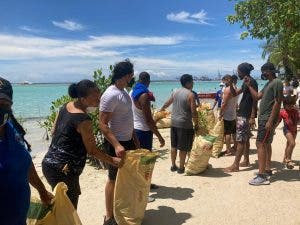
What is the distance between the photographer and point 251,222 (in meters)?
4.65

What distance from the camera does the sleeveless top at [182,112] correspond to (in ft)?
22.0

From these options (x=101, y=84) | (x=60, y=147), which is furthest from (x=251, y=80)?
(x=60, y=147)

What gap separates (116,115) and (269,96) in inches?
104

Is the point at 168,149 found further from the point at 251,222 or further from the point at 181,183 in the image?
the point at 251,222

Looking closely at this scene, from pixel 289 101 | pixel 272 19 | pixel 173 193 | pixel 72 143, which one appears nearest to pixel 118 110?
pixel 72 143

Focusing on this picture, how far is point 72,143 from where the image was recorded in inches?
141

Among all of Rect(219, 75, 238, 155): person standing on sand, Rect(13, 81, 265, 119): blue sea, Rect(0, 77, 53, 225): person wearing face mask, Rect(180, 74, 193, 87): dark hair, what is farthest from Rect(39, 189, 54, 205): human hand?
Rect(13, 81, 265, 119): blue sea

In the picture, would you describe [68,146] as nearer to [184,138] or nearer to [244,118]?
[184,138]

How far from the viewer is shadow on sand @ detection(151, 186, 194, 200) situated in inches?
226

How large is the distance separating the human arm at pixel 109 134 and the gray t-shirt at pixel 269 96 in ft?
8.89

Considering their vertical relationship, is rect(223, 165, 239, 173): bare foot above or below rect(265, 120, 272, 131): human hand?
below

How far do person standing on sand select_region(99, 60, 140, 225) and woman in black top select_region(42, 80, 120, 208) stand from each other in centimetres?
64

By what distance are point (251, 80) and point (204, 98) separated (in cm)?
2511

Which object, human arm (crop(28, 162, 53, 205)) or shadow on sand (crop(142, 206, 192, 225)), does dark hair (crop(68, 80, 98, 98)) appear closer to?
human arm (crop(28, 162, 53, 205))
